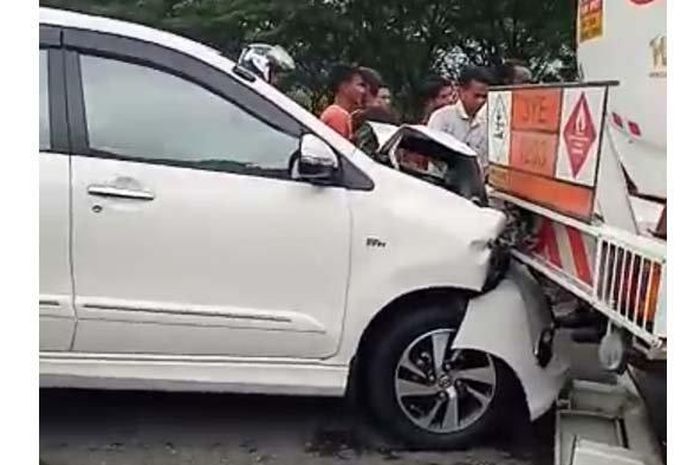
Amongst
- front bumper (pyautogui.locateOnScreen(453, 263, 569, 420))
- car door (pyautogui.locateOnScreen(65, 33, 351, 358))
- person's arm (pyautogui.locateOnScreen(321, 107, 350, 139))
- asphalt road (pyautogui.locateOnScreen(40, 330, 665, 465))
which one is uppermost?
person's arm (pyautogui.locateOnScreen(321, 107, 350, 139))

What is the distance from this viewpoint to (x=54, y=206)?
464 cm

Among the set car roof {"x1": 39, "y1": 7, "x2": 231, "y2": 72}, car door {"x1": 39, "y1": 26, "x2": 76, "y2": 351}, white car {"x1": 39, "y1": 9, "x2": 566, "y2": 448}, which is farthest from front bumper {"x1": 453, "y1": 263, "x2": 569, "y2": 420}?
car door {"x1": 39, "y1": 26, "x2": 76, "y2": 351}

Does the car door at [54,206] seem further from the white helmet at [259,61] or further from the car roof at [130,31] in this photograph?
the white helmet at [259,61]

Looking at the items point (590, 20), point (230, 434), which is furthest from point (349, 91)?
point (230, 434)

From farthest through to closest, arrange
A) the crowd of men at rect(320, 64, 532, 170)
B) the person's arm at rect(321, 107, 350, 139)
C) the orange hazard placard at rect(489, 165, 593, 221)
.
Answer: the crowd of men at rect(320, 64, 532, 170), the person's arm at rect(321, 107, 350, 139), the orange hazard placard at rect(489, 165, 593, 221)

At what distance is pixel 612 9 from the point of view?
14.0 ft

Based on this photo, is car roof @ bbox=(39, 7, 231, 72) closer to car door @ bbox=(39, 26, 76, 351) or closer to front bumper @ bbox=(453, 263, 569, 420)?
car door @ bbox=(39, 26, 76, 351)

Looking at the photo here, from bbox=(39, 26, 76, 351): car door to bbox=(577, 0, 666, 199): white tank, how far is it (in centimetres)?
206

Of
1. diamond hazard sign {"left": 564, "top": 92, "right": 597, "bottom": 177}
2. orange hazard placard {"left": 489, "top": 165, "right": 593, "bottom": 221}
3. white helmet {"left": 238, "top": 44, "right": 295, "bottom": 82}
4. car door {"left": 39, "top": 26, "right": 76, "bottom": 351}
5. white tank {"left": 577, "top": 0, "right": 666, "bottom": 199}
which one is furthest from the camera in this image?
white helmet {"left": 238, "top": 44, "right": 295, "bottom": 82}

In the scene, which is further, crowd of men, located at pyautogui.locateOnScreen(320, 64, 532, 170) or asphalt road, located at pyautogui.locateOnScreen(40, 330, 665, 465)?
crowd of men, located at pyautogui.locateOnScreen(320, 64, 532, 170)

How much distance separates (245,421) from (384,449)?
29.0 inches

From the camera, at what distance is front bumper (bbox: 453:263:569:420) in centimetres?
487

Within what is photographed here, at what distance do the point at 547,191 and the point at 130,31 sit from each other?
1.77 m

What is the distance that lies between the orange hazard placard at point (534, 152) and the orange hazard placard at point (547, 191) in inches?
1.4
